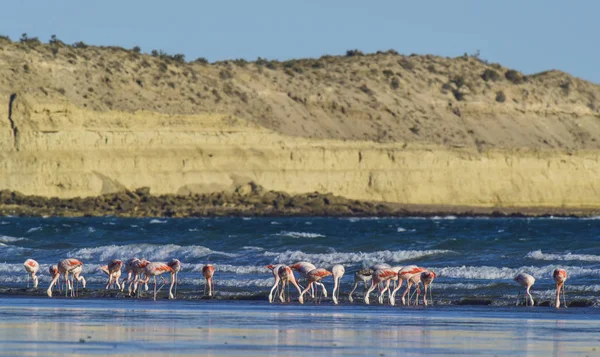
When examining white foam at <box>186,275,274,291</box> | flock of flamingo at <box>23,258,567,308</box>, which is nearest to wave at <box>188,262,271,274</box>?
white foam at <box>186,275,274,291</box>

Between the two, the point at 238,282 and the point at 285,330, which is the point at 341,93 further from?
the point at 285,330

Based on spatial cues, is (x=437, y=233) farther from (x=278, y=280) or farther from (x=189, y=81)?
(x=189, y=81)

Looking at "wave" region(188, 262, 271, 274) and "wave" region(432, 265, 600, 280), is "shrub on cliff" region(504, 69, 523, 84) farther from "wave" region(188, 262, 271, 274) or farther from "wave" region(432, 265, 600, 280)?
"wave" region(432, 265, 600, 280)

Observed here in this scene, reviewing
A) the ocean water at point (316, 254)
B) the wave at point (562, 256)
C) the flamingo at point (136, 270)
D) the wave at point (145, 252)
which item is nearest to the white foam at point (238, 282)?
the ocean water at point (316, 254)

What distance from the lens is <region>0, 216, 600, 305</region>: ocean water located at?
27.6 metres

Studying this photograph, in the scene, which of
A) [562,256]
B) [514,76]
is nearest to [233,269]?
[562,256]

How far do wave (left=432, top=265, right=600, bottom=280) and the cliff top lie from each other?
161ft

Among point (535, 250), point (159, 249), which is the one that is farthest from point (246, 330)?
point (159, 249)

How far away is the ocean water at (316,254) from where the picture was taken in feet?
90.6

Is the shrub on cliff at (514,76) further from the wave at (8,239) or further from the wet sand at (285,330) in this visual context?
the wet sand at (285,330)

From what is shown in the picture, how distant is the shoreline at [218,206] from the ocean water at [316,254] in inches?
678

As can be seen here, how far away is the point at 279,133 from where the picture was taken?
84.7 meters

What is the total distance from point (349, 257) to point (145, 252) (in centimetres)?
787

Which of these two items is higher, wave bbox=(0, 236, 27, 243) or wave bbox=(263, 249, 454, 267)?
wave bbox=(0, 236, 27, 243)
